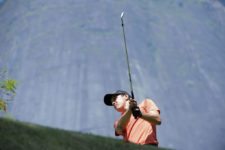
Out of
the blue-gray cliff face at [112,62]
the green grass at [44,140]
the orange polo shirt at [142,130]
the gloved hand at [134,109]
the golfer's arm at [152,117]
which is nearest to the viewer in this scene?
the green grass at [44,140]

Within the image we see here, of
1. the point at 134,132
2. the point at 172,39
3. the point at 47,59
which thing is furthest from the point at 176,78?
the point at 134,132

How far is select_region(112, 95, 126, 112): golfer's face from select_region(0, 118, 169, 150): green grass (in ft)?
4.41

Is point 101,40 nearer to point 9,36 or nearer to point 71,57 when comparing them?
point 71,57

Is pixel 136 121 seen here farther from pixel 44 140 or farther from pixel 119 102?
pixel 44 140

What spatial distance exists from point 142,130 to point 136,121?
14 cm

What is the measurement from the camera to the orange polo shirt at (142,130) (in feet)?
15.2

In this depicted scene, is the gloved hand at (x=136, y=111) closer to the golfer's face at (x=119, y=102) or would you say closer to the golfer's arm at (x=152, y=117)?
the golfer's arm at (x=152, y=117)

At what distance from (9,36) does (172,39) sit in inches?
714

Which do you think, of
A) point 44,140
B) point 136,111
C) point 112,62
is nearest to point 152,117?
point 136,111

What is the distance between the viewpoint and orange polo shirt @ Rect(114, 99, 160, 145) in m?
4.64

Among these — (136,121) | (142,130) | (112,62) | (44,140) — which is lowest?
(44,140)

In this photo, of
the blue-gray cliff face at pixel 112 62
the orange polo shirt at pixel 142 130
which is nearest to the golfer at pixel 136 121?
the orange polo shirt at pixel 142 130

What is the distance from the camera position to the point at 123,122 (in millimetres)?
4633

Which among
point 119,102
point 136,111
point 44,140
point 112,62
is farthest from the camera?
point 112,62
